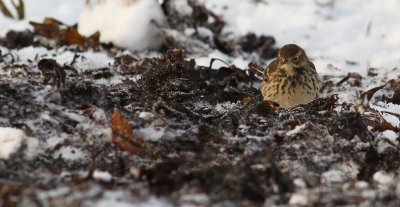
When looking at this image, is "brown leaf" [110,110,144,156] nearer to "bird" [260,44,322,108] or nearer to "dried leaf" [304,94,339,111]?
"dried leaf" [304,94,339,111]

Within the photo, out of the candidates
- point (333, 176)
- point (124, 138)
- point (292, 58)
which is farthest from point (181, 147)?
point (292, 58)

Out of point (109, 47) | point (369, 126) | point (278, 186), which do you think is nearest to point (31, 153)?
point (278, 186)

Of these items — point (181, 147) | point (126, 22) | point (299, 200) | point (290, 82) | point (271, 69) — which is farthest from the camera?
point (126, 22)

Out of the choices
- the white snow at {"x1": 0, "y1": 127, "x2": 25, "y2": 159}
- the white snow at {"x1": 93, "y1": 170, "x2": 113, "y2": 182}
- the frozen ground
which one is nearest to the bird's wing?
the frozen ground

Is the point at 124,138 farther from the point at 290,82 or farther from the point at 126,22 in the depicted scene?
the point at 126,22

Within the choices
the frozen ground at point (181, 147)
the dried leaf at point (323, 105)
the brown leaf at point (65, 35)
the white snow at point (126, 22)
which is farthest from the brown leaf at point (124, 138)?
the white snow at point (126, 22)
